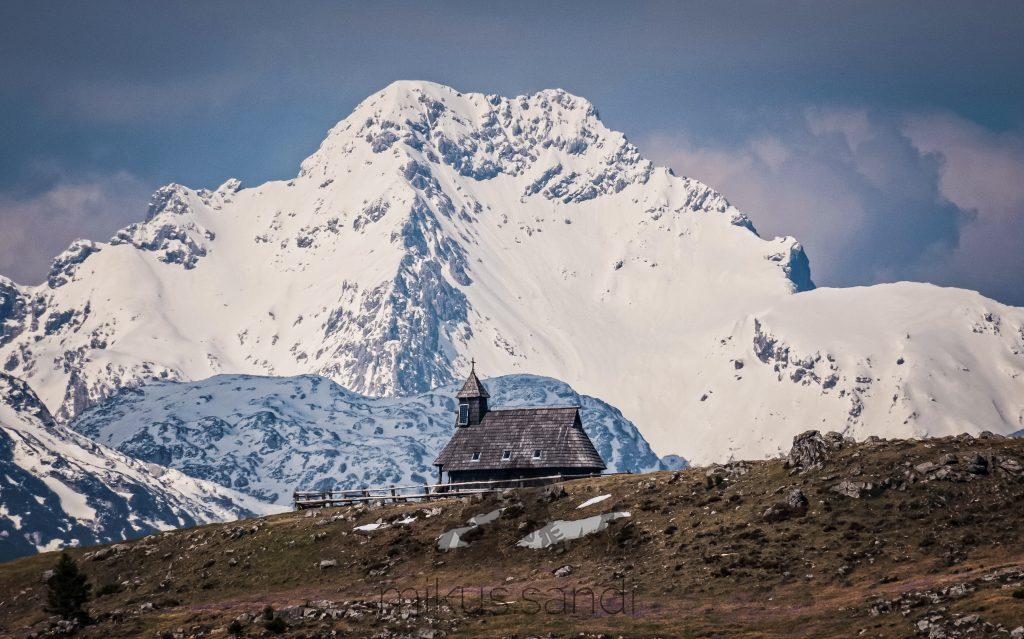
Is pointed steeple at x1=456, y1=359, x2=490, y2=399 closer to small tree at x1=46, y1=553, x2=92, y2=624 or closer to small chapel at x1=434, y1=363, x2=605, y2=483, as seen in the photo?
small chapel at x1=434, y1=363, x2=605, y2=483

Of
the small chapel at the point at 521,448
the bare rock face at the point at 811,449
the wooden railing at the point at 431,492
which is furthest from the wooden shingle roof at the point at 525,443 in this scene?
the bare rock face at the point at 811,449

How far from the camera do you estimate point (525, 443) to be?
135750 mm

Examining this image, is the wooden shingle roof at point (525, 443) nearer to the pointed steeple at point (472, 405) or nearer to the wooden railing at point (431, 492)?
the wooden railing at point (431, 492)

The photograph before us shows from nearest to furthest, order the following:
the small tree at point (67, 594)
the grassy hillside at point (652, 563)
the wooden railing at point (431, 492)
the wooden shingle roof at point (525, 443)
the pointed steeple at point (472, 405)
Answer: the grassy hillside at point (652, 563)
the small tree at point (67, 594)
the wooden railing at point (431, 492)
the wooden shingle roof at point (525, 443)
the pointed steeple at point (472, 405)

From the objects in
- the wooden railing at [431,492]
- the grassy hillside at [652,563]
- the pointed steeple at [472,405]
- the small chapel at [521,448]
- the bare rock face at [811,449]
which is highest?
the pointed steeple at [472,405]

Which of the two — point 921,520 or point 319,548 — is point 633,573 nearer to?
point 921,520

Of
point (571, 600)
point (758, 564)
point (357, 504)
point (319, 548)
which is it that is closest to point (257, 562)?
point (319, 548)

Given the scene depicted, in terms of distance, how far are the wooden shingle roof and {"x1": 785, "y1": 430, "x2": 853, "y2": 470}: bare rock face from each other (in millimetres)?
29946

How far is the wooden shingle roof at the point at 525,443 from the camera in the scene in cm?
13350

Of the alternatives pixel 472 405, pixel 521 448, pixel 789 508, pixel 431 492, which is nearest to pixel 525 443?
pixel 521 448

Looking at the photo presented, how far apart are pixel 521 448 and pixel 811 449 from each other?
36.9 m

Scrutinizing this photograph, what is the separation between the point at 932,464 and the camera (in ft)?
319

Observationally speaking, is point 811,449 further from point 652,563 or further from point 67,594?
point 67,594

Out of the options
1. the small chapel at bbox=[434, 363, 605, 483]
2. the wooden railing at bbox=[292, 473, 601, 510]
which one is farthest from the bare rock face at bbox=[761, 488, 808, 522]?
the small chapel at bbox=[434, 363, 605, 483]
